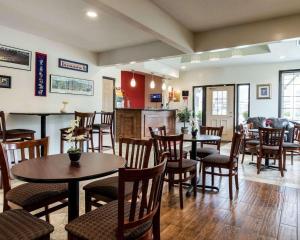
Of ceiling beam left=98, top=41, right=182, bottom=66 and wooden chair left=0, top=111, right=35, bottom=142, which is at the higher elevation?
ceiling beam left=98, top=41, right=182, bottom=66

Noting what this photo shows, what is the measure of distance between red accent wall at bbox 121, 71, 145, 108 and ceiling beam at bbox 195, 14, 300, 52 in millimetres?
5426

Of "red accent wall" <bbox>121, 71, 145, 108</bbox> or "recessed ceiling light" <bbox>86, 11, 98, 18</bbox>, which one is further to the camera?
"red accent wall" <bbox>121, 71, 145, 108</bbox>

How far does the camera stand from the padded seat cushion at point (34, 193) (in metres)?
1.87

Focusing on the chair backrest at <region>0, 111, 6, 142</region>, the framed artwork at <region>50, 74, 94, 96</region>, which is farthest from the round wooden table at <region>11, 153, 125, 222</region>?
the framed artwork at <region>50, 74, 94, 96</region>

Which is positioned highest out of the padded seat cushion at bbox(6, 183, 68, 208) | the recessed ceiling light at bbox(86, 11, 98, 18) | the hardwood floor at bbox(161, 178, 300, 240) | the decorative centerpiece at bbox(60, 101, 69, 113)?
the recessed ceiling light at bbox(86, 11, 98, 18)

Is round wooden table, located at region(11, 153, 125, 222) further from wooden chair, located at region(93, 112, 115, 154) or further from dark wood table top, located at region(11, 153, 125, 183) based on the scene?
wooden chair, located at region(93, 112, 115, 154)

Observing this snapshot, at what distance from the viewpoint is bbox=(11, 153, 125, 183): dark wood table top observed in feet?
5.27

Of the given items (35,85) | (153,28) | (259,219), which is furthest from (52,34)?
(259,219)

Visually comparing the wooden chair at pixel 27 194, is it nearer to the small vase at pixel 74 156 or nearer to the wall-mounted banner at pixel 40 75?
the small vase at pixel 74 156

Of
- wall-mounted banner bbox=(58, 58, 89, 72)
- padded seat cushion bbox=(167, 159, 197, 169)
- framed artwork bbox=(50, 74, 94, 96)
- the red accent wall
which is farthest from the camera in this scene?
the red accent wall

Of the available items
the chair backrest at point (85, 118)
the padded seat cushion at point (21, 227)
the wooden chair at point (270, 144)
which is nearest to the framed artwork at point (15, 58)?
the chair backrest at point (85, 118)

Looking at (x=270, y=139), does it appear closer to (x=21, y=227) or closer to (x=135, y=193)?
(x=135, y=193)

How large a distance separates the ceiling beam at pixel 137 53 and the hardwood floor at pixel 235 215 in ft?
10.0

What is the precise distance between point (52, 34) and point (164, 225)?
4.28 metres
